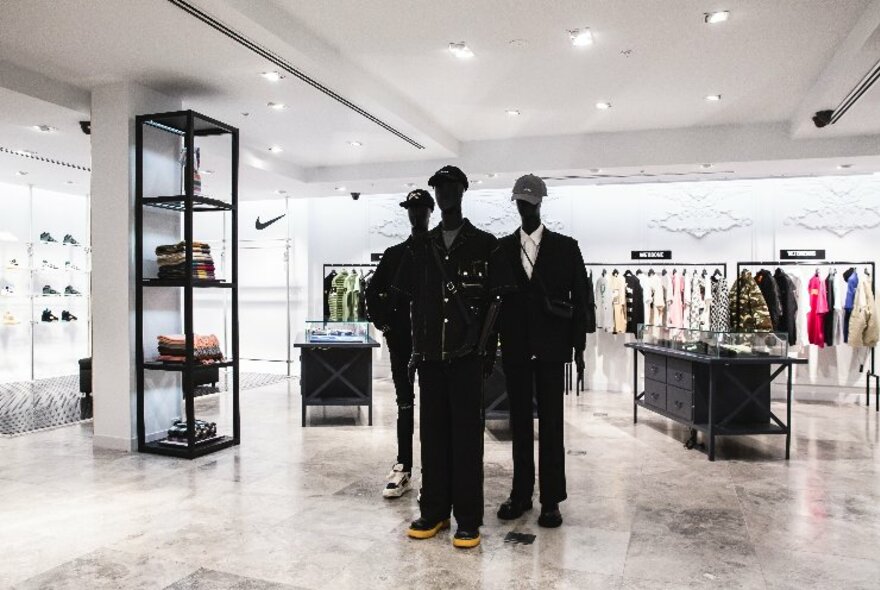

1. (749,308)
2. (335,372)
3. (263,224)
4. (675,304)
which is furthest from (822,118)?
(263,224)

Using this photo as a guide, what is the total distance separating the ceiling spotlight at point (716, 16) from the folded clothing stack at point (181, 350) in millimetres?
4544

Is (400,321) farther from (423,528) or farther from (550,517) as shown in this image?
(550,517)

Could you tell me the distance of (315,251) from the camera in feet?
38.4

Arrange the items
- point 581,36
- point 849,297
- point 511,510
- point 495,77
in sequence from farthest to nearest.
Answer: point 849,297 → point 495,77 → point 581,36 → point 511,510

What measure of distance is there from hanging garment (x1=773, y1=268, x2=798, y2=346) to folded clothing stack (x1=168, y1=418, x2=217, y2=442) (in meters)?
7.13

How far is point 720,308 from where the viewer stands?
332 inches

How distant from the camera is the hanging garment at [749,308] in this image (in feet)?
25.4

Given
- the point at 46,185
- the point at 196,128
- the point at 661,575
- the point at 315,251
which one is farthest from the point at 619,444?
the point at 46,185

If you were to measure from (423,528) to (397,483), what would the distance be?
30.7 inches

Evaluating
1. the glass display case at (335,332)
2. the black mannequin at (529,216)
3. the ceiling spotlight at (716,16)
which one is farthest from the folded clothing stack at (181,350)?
the ceiling spotlight at (716,16)

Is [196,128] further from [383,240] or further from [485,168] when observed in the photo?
[383,240]

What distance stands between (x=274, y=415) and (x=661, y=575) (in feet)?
16.9

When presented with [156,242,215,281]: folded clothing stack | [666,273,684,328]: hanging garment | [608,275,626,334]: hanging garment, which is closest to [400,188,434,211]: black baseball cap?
[156,242,215,281]: folded clothing stack

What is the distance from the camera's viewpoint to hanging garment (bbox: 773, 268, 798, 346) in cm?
882
